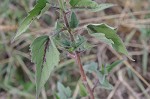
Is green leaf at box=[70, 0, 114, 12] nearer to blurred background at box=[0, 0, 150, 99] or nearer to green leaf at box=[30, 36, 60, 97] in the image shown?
green leaf at box=[30, 36, 60, 97]

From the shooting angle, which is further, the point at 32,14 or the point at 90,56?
the point at 90,56

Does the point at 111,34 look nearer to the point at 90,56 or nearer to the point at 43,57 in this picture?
the point at 43,57

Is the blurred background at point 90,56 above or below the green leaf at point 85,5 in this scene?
below

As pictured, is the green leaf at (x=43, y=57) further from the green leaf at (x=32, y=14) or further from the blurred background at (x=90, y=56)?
the blurred background at (x=90, y=56)

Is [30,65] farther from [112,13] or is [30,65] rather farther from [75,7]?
[75,7]

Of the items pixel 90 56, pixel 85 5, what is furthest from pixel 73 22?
pixel 90 56

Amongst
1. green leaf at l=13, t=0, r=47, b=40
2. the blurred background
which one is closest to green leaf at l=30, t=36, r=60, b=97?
green leaf at l=13, t=0, r=47, b=40

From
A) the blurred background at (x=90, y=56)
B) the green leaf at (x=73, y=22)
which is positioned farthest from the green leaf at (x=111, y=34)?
the blurred background at (x=90, y=56)

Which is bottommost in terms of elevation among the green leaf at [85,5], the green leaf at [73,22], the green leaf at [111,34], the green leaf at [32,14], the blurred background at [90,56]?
the blurred background at [90,56]
